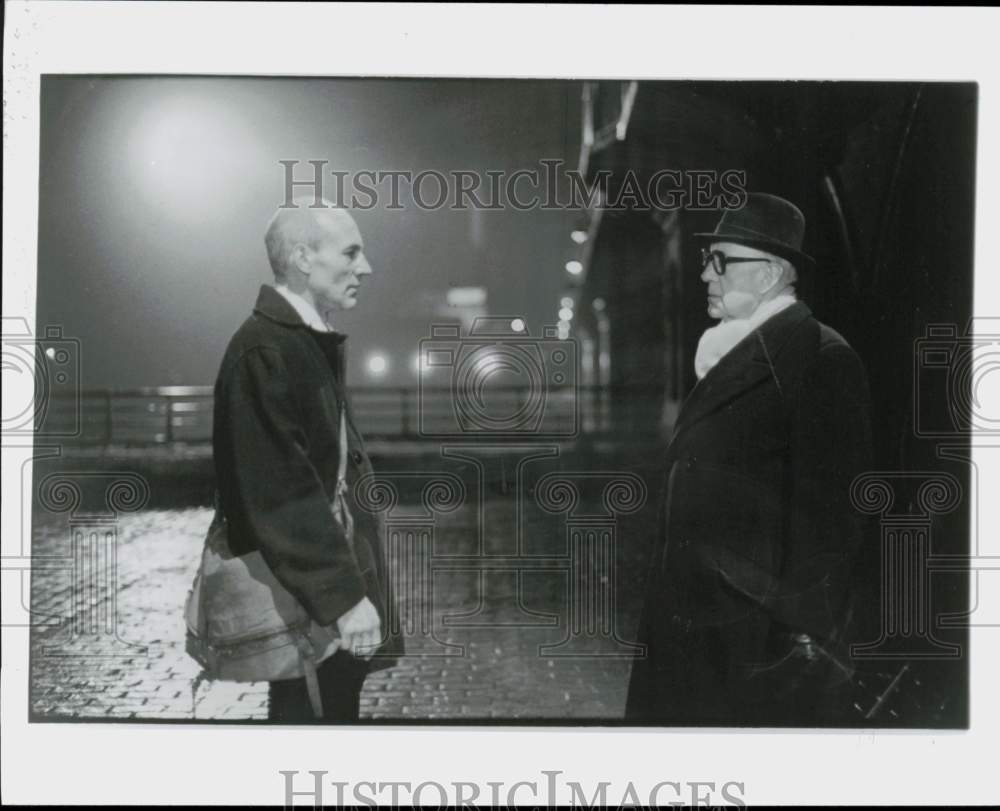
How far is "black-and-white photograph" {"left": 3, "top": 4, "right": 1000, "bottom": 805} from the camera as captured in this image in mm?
4582

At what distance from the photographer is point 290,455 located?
4.53m

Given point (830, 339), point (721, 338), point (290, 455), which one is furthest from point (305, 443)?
point (830, 339)

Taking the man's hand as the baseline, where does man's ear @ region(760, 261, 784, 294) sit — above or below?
above

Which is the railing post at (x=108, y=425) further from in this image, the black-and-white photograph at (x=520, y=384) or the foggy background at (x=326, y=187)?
the foggy background at (x=326, y=187)

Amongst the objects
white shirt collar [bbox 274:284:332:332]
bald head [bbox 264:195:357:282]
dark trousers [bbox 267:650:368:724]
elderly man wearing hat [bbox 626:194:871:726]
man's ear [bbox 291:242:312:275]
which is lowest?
dark trousers [bbox 267:650:368:724]

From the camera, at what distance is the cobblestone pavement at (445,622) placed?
15.3 ft

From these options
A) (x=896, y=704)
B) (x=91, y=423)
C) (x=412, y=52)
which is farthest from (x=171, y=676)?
(x=896, y=704)

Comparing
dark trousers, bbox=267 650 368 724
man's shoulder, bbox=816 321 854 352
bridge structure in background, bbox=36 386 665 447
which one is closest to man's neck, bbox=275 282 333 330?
bridge structure in background, bbox=36 386 665 447

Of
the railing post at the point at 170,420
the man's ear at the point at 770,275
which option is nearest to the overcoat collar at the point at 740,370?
the man's ear at the point at 770,275

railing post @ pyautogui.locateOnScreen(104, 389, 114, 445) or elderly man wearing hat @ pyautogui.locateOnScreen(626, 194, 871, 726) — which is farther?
railing post @ pyautogui.locateOnScreen(104, 389, 114, 445)

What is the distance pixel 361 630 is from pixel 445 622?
1.30 ft

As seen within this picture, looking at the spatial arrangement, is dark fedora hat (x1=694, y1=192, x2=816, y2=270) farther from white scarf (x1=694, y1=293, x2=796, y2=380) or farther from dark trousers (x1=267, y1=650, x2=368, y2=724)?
dark trousers (x1=267, y1=650, x2=368, y2=724)

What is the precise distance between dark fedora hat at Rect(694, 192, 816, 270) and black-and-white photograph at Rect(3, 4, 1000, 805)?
15 mm

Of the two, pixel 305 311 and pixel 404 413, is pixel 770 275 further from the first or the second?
pixel 305 311
